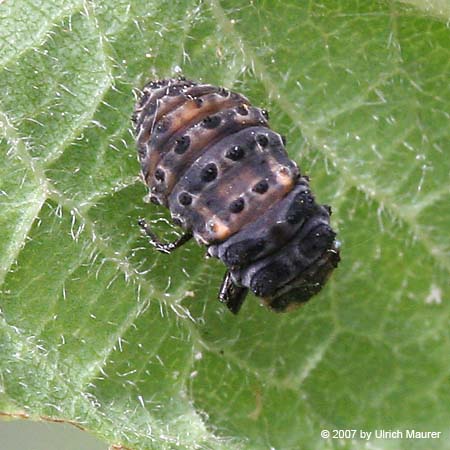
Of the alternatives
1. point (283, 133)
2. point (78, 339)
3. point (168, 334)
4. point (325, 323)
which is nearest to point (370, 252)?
point (325, 323)

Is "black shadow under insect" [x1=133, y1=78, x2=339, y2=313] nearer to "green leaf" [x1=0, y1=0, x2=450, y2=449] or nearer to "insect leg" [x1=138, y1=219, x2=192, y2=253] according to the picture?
"insect leg" [x1=138, y1=219, x2=192, y2=253]

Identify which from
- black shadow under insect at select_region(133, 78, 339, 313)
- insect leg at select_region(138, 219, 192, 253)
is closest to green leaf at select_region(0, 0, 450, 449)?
insect leg at select_region(138, 219, 192, 253)

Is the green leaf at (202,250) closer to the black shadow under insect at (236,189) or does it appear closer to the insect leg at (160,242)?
the insect leg at (160,242)

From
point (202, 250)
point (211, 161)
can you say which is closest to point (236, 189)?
point (211, 161)

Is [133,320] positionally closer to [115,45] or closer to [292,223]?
[292,223]

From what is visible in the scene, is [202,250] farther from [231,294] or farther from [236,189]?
[236,189]
